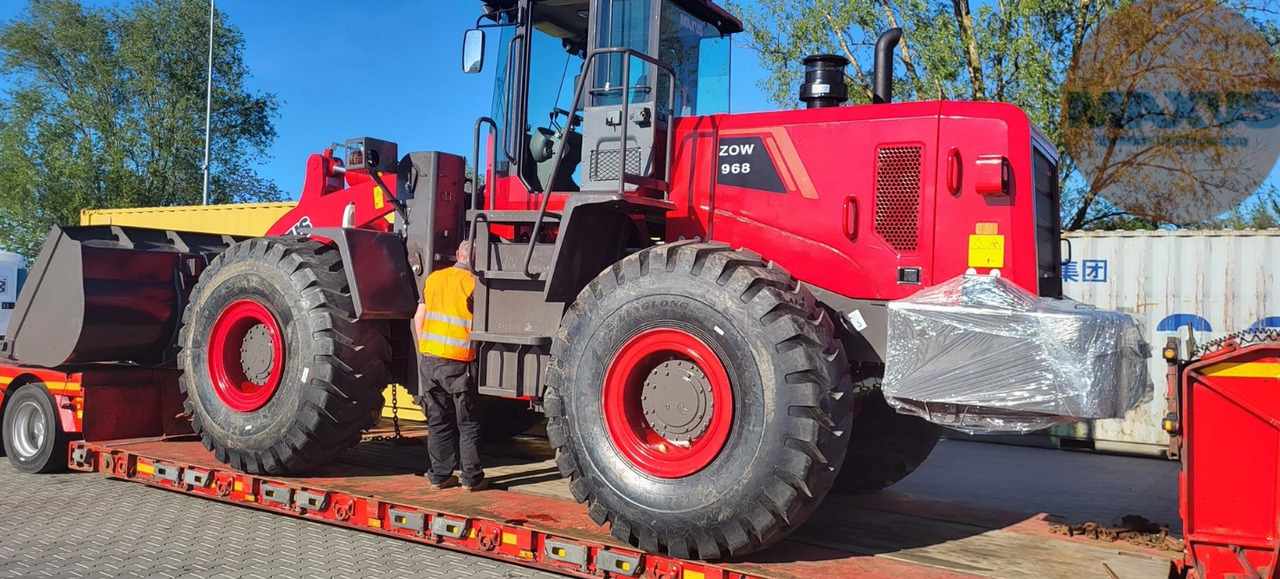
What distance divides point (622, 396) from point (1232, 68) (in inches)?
525

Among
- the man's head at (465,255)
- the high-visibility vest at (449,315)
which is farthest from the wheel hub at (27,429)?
the man's head at (465,255)

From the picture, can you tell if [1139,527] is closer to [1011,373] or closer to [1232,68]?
[1011,373]

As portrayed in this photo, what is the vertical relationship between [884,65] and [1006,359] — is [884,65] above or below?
above

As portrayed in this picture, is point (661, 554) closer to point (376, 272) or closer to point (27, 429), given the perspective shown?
point (376, 272)

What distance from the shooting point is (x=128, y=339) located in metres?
7.99

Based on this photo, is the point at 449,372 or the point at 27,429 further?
the point at 27,429

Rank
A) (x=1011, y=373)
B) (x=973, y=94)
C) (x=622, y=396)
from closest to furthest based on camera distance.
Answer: (x=1011, y=373)
(x=622, y=396)
(x=973, y=94)

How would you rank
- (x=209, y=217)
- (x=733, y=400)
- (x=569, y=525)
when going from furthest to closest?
(x=209, y=217)
(x=569, y=525)
(x=733, y=400)

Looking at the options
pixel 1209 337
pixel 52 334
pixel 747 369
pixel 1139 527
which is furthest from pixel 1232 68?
pixel 52 334
